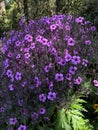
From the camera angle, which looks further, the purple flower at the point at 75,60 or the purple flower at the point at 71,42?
the purple flower at the point at 71,42

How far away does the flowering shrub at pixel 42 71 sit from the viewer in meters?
3.62

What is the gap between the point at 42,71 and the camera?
366 cm

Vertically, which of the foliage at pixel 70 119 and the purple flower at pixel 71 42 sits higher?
the purple flower at pixel 71 42

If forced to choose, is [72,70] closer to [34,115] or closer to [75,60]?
[75,60]

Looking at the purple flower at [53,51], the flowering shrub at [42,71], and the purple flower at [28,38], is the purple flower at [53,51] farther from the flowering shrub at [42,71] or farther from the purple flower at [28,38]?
the purple flower at [28,38]

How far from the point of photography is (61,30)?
4.16 m

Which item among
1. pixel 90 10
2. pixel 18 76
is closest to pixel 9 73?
pixel 18 76

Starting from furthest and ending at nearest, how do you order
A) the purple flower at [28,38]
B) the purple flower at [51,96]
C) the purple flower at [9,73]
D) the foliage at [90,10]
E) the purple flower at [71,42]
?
the foliage at [90,10]
the purple flower at [28,38]
the purple flower at [71,42]
the purple flower at [9,73]
the purple flower at [51,96]

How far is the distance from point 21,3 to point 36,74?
7749mm

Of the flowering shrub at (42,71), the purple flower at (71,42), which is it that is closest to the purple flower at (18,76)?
the flowering shrub at (42,71)

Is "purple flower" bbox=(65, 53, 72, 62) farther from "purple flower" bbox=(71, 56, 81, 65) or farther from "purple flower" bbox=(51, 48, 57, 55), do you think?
"purple flower" bbox=(51, 48, 57, 55)

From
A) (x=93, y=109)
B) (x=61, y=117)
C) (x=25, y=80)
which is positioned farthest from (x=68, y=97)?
(x=93, y=109)

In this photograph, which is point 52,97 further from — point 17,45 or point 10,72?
point 17,45

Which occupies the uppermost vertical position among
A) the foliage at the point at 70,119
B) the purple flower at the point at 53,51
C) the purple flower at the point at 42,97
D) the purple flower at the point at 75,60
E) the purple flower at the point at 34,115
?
the purple flower at the point at 53,51
